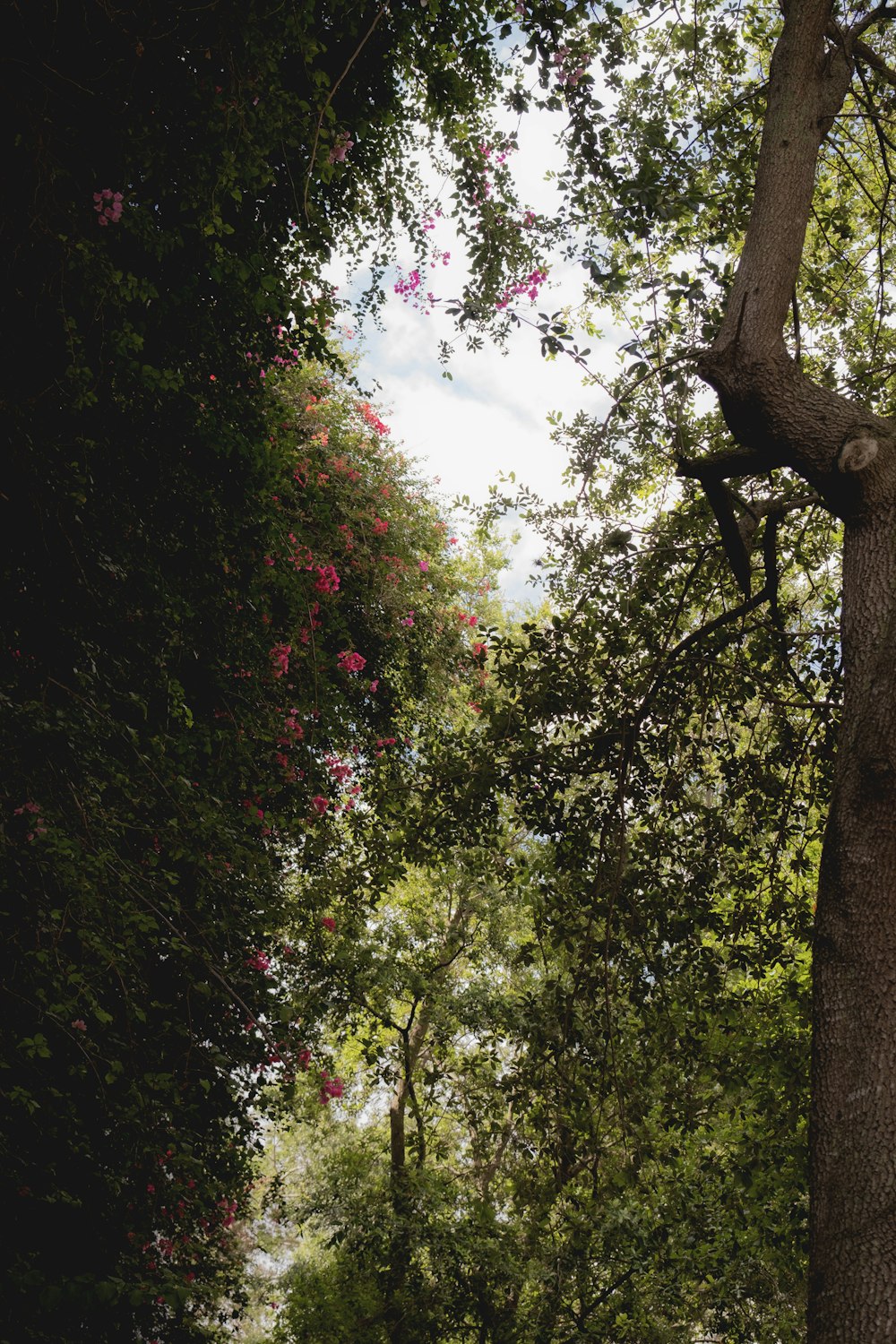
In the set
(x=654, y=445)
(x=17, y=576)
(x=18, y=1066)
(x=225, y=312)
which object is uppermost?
(x=654, y=445)

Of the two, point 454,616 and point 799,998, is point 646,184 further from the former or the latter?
point 454,616

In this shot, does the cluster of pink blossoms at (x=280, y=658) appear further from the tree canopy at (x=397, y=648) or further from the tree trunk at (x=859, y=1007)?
the tree trunk at (x=859, y=1007)

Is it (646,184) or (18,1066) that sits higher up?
(646,184)

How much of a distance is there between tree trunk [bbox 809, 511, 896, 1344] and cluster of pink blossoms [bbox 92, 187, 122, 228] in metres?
3.00

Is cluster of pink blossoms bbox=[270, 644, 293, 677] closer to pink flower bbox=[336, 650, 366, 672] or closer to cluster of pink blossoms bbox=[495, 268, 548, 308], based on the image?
pink flower bbox=[336, 650, 366, 672]

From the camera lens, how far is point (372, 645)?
27.6ft

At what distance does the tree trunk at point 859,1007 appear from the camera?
6.59ft

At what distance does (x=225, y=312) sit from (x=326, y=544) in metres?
3.54

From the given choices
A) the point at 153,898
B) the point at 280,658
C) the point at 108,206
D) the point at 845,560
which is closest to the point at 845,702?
the point at 845,560

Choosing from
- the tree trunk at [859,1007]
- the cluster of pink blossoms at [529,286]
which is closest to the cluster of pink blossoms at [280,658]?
the cluster of pink blossoms at [529,286]

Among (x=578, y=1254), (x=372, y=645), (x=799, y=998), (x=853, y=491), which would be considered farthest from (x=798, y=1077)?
(x=372, y=645)

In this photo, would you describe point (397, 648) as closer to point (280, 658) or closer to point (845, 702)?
point (280, 658)

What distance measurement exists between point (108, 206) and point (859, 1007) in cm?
370

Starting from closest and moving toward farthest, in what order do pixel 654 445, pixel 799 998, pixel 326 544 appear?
1. pixel 799 998
2. pixel 654 445
3. pixel 326 544
